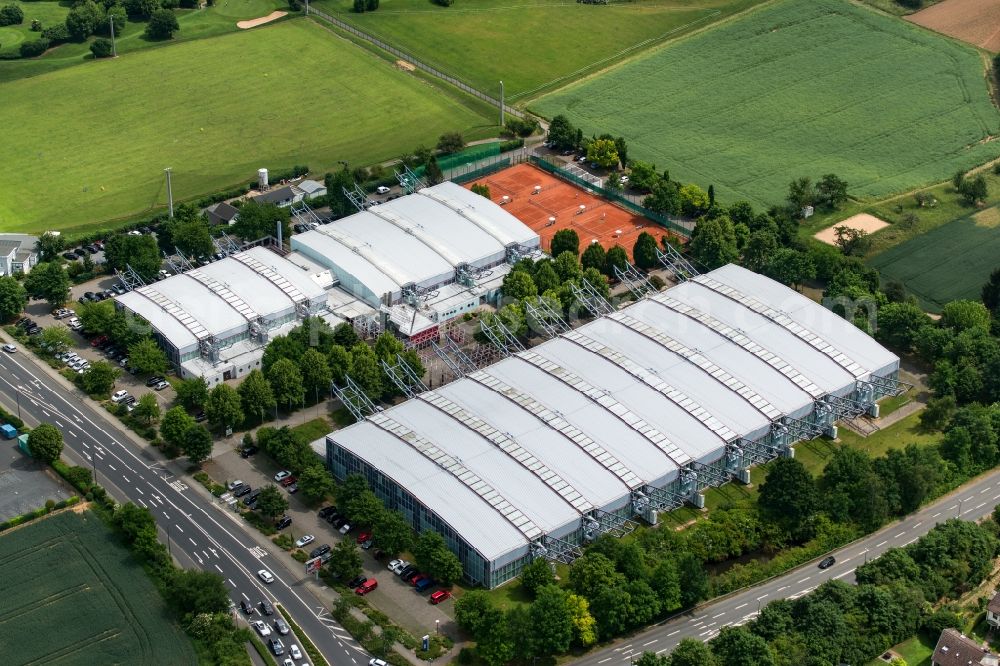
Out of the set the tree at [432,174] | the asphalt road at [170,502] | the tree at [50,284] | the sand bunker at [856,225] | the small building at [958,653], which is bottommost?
the asphalt road at [170,502]

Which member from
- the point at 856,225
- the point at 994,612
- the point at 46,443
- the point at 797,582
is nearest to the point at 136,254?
the point at 46,443

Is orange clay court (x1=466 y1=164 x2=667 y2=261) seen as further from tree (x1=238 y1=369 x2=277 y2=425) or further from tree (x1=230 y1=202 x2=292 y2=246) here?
tree (x1=238 y1=369 x2=277 y2=425)

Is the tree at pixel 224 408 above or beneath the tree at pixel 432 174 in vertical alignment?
beneath

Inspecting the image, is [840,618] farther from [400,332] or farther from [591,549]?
[400,332]

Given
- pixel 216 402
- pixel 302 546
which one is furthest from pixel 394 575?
pixel 216 402

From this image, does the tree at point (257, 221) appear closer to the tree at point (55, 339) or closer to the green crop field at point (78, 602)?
the tree at point (55, 339)

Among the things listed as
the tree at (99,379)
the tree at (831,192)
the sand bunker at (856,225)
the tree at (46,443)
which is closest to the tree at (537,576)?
the tree at (46,443)

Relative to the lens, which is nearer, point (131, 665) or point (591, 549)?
point (131, 665)

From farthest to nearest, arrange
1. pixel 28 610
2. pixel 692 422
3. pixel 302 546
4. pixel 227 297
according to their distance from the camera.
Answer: pixel 227 297 < pixel 692 422 < pixel 302 546 < pixel 28 610
